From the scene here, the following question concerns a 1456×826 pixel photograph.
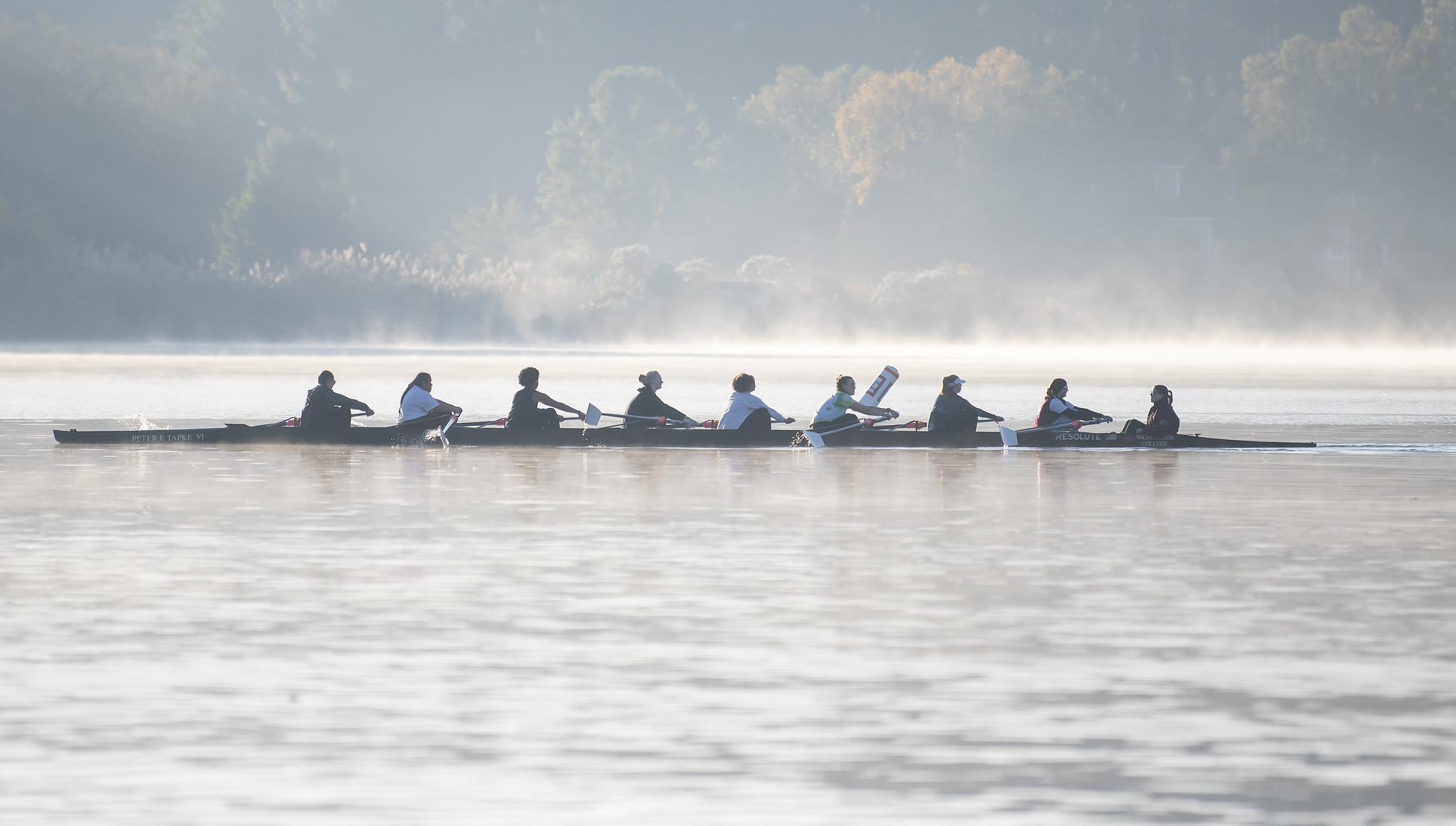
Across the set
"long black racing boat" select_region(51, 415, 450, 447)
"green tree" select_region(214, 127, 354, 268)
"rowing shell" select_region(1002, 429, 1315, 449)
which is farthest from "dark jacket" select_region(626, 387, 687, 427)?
"green tree" select_region(214, 127, 354, 268)

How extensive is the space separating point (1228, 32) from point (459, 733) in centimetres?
10598

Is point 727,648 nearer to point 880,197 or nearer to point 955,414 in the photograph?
point 955,414

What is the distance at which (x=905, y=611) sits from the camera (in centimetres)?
1198

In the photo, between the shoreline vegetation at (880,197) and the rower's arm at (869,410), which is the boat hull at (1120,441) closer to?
the rower's arm at (869,410)

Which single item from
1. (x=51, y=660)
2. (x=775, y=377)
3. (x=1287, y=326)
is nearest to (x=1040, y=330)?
(x=1287, y=326)

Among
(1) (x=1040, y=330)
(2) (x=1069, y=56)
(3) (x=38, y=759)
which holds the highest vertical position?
(2) (x=1069, y=56)

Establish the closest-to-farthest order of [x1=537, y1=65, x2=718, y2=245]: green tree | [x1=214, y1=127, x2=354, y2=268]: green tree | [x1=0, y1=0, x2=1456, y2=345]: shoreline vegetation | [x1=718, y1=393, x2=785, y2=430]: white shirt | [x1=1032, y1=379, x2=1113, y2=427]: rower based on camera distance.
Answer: [x1=1032, y1=379, x2=1113, y2=427]: rower < [x1=718, y1=393, x2=785, y2=430]: white shirt < [x1=0, y1=0, x2=1456, y2=345]: shoreline vegetation < [x1=214, y1=127, x2=354, y2=268]: green tree < [x1=537, y1=65, x2=718, y2=245]: green tree

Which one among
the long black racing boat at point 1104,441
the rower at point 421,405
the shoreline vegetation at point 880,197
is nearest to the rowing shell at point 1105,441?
the long black racing boat at point 1104,441

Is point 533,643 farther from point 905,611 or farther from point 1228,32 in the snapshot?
point 1228,32

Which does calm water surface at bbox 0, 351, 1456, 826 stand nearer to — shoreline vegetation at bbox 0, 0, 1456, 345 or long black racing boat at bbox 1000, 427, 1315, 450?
long black racing boat at bbox 1000, 427, 1315, 450

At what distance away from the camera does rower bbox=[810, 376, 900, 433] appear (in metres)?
26.0

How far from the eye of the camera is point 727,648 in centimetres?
1067

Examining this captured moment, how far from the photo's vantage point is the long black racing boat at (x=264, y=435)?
2603 cm

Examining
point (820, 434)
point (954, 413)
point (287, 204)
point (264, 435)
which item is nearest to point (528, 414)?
point (264, 435)
